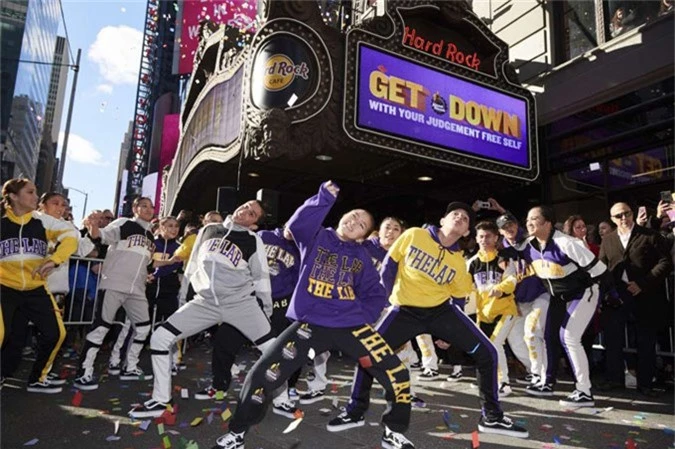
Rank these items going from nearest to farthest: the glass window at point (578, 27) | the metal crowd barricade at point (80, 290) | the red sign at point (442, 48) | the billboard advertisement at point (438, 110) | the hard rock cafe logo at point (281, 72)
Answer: the metal crowd barricade at point (80, 290), the hard rock cafe logo at point (281, 72), the billboard advertisement at point (438, 110), the glass window at point (578, 27), the red sign at point (442, 48)

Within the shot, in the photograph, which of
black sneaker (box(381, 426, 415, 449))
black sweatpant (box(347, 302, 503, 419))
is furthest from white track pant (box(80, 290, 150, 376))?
black sneaker (box(381, 426, 415, 449))

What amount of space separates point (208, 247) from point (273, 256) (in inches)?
38.6

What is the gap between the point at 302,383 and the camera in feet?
19.9

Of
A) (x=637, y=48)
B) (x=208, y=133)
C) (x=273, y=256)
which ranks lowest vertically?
(x=273, y=256)

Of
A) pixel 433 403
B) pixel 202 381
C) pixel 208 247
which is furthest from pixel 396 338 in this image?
pixel 202 381

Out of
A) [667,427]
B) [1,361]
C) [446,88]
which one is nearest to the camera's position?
[667,427]

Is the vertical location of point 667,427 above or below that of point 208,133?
below

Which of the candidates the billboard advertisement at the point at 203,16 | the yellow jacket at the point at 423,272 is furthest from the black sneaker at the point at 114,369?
the billboard advertisement at the point at 203,16

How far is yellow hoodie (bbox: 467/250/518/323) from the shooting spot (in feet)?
18.3

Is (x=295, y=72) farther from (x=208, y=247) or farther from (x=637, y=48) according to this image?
(x=637, y=48)

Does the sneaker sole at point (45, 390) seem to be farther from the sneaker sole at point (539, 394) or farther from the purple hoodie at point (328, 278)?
the sneaker sole at point (539, 394)

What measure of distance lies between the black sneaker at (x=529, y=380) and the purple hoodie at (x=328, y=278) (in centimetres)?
337

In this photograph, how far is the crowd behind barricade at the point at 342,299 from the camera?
3.52 meters

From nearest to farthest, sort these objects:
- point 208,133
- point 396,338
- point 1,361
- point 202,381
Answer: point 396,338 < point 1,361 < point 202,381 < point 208,133
